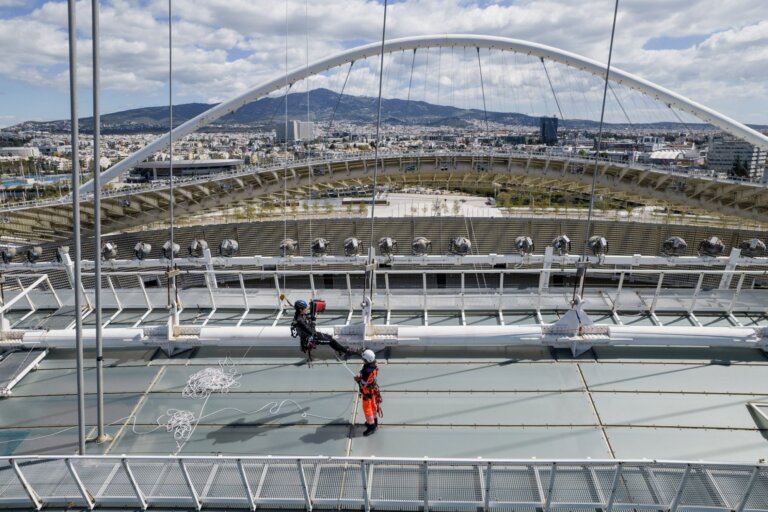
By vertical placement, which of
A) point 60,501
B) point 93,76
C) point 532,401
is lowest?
point 60,501

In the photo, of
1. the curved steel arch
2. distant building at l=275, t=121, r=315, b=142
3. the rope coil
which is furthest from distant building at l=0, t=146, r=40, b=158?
the rope coil

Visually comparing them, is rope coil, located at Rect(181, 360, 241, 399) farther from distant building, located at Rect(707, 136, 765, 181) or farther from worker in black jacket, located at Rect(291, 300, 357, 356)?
distant building, located at Rect(707, 136, 765, 181)

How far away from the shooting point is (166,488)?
15.8 feet

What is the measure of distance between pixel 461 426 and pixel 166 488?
350 centimetres

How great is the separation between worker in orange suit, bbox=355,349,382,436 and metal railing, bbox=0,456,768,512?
1.10m

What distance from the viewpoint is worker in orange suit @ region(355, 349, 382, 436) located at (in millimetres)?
5906

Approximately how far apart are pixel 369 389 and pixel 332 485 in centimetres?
135

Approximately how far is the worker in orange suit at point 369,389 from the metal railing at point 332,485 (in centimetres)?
110

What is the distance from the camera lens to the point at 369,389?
19.5 ft

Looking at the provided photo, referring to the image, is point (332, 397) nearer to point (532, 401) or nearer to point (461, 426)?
point (461, 426)

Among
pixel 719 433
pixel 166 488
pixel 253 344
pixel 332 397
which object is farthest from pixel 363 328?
pixel 719 433

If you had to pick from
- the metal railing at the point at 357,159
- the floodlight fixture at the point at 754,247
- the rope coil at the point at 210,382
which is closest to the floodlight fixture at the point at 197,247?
the rope coil at the point at 210,382

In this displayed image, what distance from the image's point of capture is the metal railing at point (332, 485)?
4484 millimetres

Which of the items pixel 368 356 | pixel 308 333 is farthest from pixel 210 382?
pixel 368 356
